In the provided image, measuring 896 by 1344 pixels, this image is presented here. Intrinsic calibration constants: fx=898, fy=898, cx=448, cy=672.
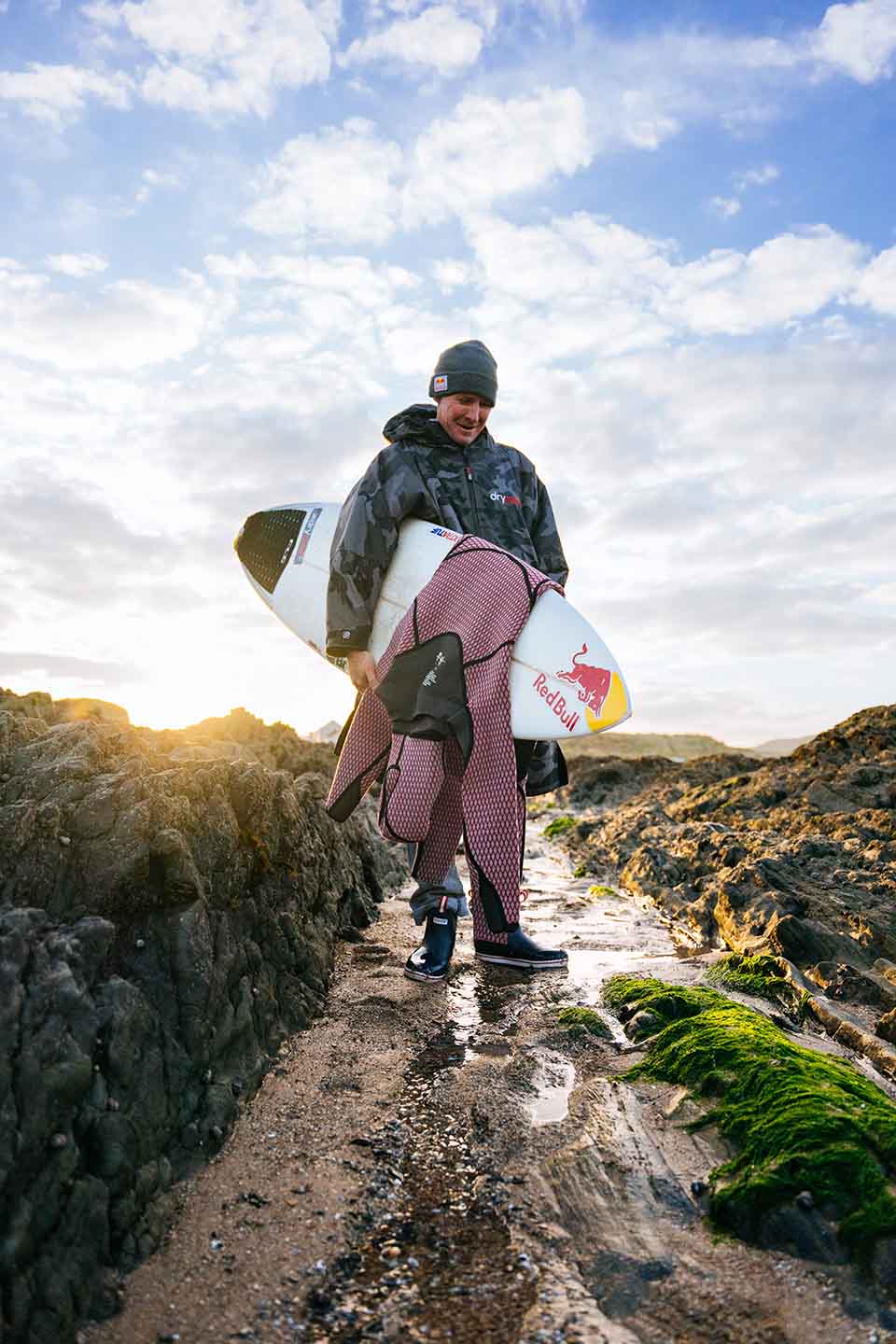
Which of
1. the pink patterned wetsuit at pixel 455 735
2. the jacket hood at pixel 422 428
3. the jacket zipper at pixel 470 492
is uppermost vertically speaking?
the jacket hood at pixel 422 428

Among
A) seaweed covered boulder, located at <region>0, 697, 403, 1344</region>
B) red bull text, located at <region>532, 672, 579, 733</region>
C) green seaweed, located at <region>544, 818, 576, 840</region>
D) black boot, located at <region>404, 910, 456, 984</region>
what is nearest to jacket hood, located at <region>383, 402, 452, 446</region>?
red bull text, located at <region>532, 672, 579, 733</region>

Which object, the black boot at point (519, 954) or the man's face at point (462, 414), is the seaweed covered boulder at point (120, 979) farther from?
the man's face at point (462, 414)

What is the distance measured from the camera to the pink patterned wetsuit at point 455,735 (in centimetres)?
359

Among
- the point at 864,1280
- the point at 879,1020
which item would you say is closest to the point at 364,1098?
the point at 864,1280

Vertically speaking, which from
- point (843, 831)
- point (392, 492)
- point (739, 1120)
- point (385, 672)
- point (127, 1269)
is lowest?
point (127, 1269)

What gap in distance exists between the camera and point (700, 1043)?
2500 millimetres

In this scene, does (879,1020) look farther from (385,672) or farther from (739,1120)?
(385,672)

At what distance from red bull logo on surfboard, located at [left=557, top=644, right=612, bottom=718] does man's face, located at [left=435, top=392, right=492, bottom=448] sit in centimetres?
114

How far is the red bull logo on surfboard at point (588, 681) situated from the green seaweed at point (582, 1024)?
1.51 metres

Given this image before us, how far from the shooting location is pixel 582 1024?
289 cm

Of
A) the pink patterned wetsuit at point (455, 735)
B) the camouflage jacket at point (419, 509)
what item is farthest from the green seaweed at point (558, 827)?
the pink patterned wetsuit at point (455, 735)

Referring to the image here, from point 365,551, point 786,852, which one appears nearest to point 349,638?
point 365,551

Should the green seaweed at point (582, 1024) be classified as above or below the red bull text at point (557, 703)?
below

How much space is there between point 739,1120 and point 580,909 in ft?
11.3
